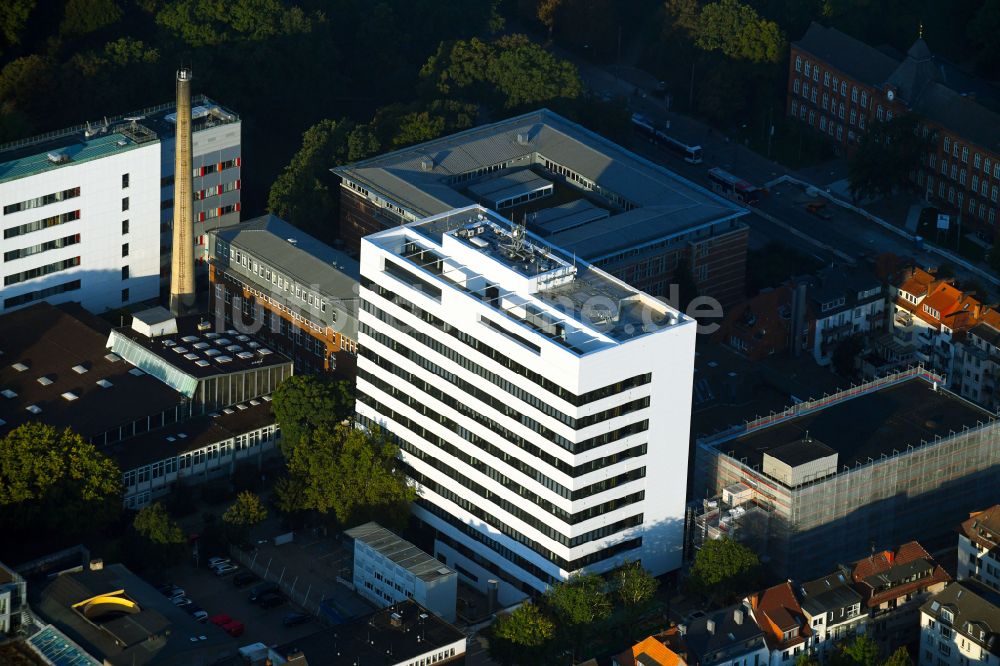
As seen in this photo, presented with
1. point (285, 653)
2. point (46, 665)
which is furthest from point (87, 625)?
point (285, 653)

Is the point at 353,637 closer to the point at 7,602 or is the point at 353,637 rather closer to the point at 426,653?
the point at 426,653

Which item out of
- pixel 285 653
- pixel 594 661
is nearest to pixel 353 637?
pixel 285 653

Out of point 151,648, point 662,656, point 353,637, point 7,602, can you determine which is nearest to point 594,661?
point 662,656

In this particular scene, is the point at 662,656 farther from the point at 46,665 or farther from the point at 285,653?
the point at 46,665

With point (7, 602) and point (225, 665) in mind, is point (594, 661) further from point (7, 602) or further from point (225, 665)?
point (7, 602)

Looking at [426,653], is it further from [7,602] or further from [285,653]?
[7,602]

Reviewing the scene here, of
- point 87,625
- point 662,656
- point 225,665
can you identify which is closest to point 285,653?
point 225,665
